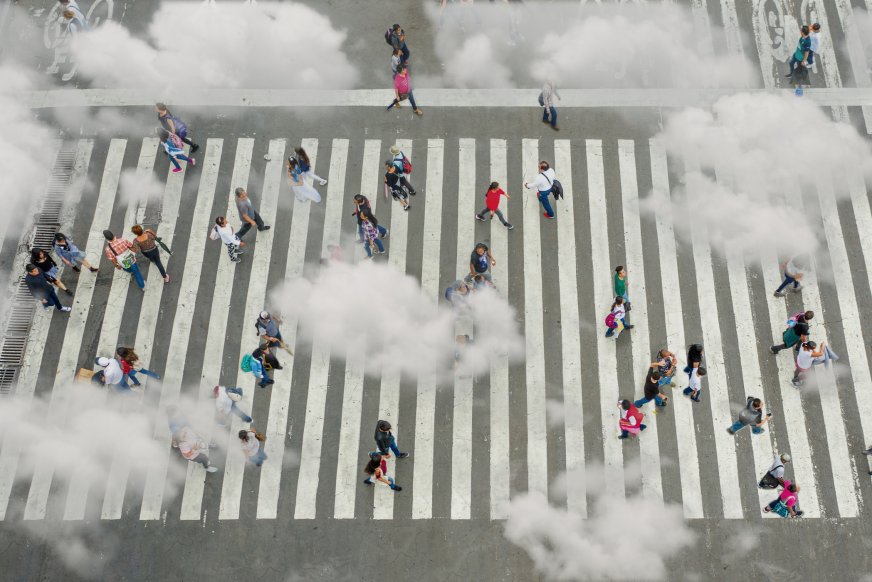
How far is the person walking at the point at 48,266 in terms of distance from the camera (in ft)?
42.4

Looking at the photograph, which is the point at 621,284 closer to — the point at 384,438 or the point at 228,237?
the point at 384,438

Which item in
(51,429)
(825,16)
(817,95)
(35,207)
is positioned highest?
(825,16)

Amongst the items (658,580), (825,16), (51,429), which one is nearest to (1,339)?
(51,429)

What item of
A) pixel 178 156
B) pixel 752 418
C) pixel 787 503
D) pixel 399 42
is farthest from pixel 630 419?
pixel 178 156

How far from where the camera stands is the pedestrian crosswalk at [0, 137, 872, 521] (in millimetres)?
12047

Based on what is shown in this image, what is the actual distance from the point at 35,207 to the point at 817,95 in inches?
658

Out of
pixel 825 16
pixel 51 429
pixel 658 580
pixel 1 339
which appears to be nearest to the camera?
pixel 658 580

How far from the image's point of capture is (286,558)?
11.6 meters

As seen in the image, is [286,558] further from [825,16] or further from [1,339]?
[825,16]

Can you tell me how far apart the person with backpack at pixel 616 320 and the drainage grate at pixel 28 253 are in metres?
10.8

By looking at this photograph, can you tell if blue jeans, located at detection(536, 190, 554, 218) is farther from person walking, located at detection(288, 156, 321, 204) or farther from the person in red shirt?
person walking, located at detection(288, 156, 321, 204)

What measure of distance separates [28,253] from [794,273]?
48.1ft

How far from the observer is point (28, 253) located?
14414 mm

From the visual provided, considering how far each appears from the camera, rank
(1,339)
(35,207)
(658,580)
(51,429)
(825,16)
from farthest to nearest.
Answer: (825,16)
(35,207)
(1,339)
(51,429)
(658,580)
